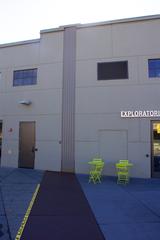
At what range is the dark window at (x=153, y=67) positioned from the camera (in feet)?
40.5

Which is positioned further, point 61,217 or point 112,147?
point 112,147

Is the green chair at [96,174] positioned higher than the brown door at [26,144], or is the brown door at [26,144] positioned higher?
the brown door at [26,144]

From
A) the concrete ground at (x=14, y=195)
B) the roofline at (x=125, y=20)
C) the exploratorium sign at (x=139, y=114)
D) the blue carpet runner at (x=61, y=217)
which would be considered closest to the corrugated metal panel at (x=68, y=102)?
the roofline at (x=125, y=20)

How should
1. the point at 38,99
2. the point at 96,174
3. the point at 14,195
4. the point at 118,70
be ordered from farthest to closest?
1. the point at 38,99
2. the point at 118,70
3. the point at 96,174
4. the point at 14,195

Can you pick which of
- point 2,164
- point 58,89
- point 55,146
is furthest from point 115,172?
point 2,164

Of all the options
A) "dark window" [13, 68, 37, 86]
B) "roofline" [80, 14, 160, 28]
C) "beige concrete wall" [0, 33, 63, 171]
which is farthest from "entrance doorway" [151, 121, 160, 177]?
"dark window" [13, 68, 37, 86]

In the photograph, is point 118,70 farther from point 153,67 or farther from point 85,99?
point 85,99

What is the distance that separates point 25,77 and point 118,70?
19.0 ft

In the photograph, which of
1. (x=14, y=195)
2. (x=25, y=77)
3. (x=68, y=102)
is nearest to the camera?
(x=14, y=195)

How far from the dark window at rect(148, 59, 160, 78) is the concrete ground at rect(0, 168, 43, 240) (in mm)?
7832

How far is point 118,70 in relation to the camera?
1278cm

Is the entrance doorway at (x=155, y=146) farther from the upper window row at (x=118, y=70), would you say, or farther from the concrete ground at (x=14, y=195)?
the concrete ground at (x=14, y=195)

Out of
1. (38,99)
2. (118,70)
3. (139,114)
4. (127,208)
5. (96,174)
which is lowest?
(127,208)

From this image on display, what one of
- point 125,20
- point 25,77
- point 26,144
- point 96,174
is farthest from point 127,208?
point 25,77
